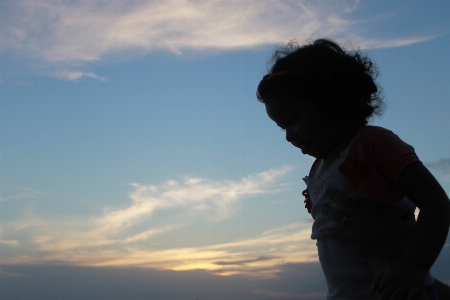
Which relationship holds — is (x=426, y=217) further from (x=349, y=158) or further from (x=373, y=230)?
(x=349, y=158)

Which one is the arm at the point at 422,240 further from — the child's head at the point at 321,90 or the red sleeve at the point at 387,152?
the child's head at the point at 321,90

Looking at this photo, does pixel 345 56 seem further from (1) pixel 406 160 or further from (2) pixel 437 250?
(2) pixel 437 250

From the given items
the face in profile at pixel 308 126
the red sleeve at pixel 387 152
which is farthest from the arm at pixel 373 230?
the face in profile at pixel 308 126

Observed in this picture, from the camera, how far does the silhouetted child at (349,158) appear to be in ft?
6.09

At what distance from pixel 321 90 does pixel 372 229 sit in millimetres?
899

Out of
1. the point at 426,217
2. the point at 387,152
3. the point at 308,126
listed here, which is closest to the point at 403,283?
the point at 426,217

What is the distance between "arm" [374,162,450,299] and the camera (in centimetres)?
183

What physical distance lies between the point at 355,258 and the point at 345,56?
1.30m

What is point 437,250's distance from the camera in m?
1.85

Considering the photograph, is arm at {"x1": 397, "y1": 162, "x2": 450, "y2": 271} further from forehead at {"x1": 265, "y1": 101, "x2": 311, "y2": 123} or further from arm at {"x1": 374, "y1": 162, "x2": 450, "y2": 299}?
forehead at {"x1": 265, "y1": 101, "x2": 311, "y2": 123}

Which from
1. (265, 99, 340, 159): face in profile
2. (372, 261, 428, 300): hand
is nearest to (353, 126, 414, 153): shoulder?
(265, 99, 340, 159): face in profile

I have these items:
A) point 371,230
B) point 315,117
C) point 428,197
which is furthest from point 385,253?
point 315,117

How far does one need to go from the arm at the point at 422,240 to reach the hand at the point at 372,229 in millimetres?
66

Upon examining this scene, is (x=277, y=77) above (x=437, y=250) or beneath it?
above
